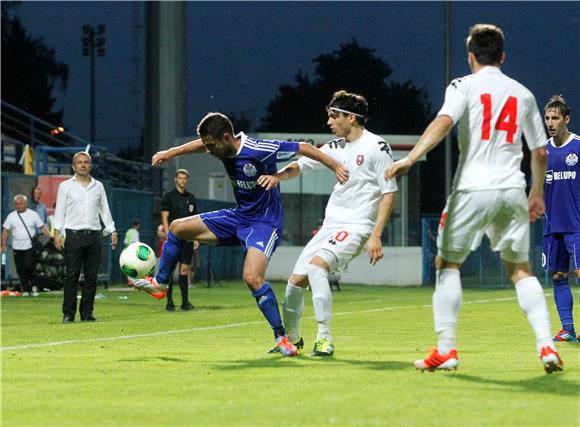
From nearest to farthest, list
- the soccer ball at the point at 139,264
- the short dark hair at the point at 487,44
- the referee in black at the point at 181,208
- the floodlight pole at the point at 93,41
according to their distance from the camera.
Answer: the short dark hair at the point at 487,44, the soccer ball at the point at 139,264, the referee in black at the point at 181,208, the floodlight pole at the point at 93,41

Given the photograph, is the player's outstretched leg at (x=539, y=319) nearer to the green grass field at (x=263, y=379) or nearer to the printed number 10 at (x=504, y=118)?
the green grass field at (x=263, y=379)

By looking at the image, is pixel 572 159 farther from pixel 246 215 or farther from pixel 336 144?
Answer: pixel 246 215

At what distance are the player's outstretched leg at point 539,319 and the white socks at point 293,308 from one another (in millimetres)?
2459

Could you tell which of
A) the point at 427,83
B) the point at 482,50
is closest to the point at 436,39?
the point at 427,83

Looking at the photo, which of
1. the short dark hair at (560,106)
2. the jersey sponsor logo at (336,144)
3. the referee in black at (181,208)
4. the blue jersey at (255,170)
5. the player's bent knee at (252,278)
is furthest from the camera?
the referee in black at (181,208)

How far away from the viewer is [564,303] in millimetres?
12180

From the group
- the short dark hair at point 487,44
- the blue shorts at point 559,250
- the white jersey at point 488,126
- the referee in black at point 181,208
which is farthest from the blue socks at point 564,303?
the referee in black at point 181,208

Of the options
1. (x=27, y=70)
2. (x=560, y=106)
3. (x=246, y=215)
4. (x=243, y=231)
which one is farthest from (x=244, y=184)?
(x=27, y=70)

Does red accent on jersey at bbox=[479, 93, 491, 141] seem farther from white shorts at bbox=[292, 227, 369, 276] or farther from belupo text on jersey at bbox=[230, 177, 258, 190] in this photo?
belupo text on jersey at bbox=[230, 177, 258, 190]

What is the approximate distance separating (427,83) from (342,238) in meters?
65.8

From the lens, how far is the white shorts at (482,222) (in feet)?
26.4

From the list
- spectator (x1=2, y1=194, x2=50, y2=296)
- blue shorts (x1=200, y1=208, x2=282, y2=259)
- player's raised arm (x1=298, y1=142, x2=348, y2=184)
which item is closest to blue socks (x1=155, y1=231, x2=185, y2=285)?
blue shorts (x1=200, y1=208, x2=282, y2=259)

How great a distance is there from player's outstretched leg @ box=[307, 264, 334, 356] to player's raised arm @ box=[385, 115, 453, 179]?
2.18 metres

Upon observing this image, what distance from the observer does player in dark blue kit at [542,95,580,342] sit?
38.6 ft
